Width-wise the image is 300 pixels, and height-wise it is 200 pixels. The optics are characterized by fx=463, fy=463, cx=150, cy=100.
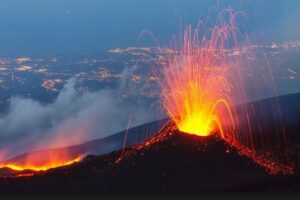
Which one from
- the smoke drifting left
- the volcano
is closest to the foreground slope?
the volcano

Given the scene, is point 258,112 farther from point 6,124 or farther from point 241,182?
point 6,124

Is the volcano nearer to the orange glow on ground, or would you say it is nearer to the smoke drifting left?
the orange glow on ground

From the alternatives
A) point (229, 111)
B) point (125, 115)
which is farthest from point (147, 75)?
point (229, 111)

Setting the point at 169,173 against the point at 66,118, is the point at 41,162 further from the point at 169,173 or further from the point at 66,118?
the point at 66,118

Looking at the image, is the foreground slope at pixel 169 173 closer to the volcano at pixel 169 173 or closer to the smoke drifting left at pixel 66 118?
the volcano at pixel 169 173

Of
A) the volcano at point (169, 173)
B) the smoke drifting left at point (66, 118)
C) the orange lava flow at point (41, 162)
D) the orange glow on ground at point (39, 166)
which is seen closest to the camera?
the volcano at point (169, 173)

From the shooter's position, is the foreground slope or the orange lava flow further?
the orange lava flow

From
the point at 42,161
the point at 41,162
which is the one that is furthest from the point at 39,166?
the point at 42,161

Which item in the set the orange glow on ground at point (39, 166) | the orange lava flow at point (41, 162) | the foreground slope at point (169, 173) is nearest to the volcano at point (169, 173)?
the foreground slope at point (169, 173)
